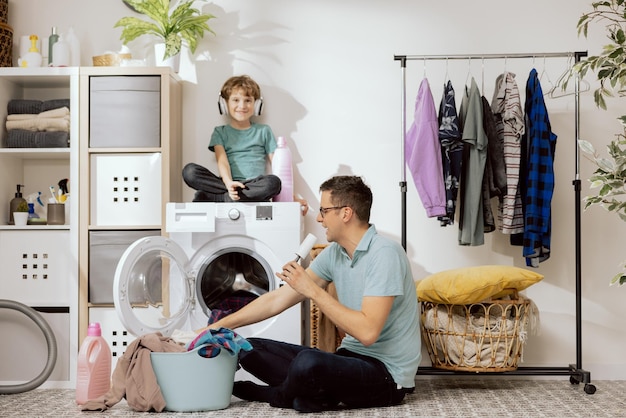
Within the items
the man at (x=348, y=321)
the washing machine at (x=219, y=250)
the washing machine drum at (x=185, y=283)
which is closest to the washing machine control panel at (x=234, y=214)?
the washing machine at (x=219, y=250)

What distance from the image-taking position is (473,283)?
3.62 m

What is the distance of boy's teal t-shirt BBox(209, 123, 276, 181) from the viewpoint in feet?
14.0

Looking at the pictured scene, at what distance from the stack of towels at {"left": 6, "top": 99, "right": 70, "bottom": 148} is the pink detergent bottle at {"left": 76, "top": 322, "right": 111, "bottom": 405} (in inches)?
42.9

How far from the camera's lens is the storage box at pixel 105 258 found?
4.05m

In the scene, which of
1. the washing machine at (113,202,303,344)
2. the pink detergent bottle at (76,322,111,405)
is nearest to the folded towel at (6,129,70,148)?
the washing machine at (113,202,303,344)

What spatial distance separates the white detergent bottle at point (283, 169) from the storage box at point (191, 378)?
1127mm

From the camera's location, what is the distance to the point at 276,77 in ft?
14.5

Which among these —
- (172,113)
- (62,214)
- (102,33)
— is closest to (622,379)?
(172,113)

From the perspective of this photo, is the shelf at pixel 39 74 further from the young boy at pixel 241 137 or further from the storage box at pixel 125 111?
the young boy at pixel 241 137

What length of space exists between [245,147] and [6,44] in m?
1.37

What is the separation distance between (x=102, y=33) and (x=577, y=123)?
254 centimetres

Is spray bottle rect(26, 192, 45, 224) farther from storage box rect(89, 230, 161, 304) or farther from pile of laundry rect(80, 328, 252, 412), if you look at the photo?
pile of laundry rect(80, 328, 252, 412)

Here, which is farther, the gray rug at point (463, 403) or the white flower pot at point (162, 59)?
the white flower pot at point (162, 59)

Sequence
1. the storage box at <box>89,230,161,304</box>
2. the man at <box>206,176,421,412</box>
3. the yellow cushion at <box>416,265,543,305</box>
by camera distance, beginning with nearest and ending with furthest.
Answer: the man at <box>206,176,421,412</box>
the yellow cushion at <box>416,265,543,305</box>
the storage box at <box>89,230,161,304</box>
